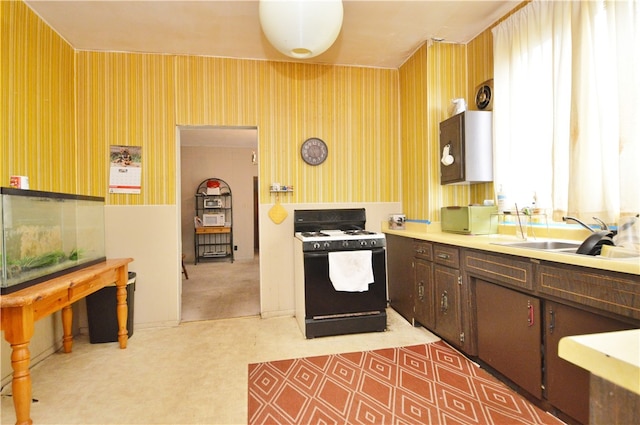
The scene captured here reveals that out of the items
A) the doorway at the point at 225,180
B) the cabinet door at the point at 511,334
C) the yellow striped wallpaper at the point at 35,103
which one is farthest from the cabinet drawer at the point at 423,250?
the doorway at the point at 225,180

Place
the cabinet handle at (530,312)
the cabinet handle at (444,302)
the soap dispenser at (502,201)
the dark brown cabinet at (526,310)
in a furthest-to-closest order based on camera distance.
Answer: the soap dispenser at (502,201) < the cabinet handle at (444,302) < the cabinet handle at (530,312) < the dark brown cabinet at (526,310)

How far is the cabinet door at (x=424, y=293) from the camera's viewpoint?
2.71 meters

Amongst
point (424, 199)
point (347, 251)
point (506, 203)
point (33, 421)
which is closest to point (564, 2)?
point (506, 203)

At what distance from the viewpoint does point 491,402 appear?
183 centimetres

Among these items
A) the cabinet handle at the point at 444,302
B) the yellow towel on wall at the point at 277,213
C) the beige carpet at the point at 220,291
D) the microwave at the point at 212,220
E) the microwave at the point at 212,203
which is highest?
the microwave at the point at 212,203

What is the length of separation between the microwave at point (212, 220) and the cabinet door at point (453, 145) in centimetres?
532

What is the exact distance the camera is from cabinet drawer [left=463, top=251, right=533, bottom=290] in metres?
1.81

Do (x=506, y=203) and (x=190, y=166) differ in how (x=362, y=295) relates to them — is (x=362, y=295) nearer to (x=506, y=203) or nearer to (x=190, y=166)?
(x=506, y=203)

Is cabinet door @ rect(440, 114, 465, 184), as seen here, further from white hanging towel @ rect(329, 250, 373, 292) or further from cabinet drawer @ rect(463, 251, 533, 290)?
white hanging towel @ rect(329, 250, 373, 292)

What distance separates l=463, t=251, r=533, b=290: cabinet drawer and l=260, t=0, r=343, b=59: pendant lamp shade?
1.80 m

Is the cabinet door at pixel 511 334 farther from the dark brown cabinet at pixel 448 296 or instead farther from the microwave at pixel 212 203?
the microwave at pixel 212 203

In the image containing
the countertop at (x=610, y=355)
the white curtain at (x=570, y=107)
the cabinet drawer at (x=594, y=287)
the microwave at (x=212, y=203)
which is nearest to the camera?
the countertop at (x=610, y=355)

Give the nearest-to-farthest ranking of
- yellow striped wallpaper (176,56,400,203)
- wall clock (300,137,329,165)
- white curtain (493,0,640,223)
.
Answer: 1. white curtain (493,0,640,223)
2. yellow striped wallpaper (176,56,400,203)
3. wall clock (300,137,329,165)

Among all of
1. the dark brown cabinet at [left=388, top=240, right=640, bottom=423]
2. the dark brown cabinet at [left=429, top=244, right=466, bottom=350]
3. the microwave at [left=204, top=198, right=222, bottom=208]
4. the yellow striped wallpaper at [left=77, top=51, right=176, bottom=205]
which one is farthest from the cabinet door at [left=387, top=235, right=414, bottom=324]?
the microwave at [left=204, top=198, right=222, bottom=208]
